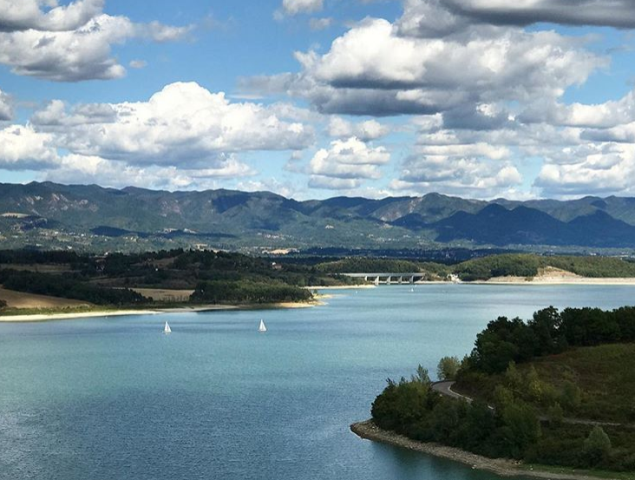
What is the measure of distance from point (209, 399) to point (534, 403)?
28600mm

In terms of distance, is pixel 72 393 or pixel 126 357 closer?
pixel 72 393

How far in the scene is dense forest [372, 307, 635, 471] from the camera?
59.5m

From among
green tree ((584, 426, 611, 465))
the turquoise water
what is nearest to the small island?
green tree ((584, 426, 611, 465))

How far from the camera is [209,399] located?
84688mm

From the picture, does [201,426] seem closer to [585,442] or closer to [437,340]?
[585,442]

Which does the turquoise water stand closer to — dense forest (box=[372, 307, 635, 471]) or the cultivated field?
dense forest (box=[372, 307, 635, 471])

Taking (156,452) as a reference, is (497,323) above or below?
above

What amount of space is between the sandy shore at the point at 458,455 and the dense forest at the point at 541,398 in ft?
1.83

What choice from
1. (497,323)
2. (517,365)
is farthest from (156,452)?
(497,323)

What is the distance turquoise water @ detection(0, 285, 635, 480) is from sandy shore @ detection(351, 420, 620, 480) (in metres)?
0.80

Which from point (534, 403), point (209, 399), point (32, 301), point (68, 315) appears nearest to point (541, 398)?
point (534, 403)

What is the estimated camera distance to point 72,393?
292 feet

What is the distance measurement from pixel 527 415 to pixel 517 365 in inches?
693

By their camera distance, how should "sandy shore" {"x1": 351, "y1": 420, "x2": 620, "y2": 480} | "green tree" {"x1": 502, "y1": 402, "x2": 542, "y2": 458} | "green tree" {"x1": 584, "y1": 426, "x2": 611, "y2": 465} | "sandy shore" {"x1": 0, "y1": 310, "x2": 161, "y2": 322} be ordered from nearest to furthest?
"green tree" {"x1": 584, "y1": 426, "x2": 611, "y2": 465} < "sandy shore" {"x1": 351, "y1": 420, "x2": 620, "y2": 480} < "green tree" {"x1": 502, "y1": 402, "x2": 542, "y2": 458} < "sandy shore" {"x1": 0, "y1": 310, "x2": 161, "y2": 322}
